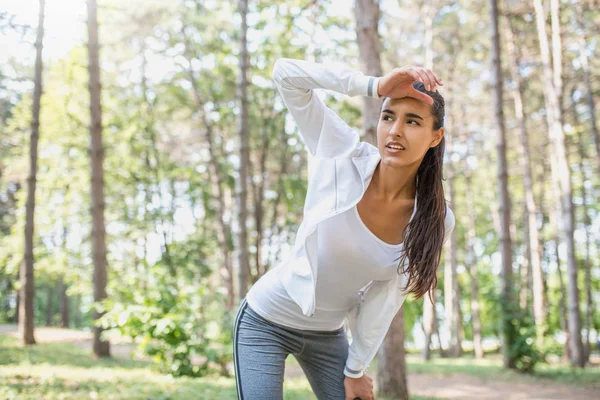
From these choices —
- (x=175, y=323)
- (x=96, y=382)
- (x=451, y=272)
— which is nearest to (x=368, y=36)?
(x=175, y=323)

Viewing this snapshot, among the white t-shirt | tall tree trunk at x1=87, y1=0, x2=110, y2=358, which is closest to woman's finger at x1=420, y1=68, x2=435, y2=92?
the white t-shirt

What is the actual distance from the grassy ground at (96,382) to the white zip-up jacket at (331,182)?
412cm

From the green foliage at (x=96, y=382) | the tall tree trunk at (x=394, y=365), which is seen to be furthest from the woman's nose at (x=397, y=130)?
the tall tree trunk at (x=394, y=365)

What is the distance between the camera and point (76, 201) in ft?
66.0

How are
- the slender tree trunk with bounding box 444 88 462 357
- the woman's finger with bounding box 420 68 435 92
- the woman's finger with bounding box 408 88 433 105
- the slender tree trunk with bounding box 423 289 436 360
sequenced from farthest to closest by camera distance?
1. the slender tree trunk with bounding box 444 88 462 357
2. the slender tree trunk with bounding box 423 289 436 360
3. the woman's finger with bounding box 408 88 433 105
4. the woman's finger with bounding box 420 68 435 92

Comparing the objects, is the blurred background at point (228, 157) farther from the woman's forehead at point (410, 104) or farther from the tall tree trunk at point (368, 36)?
the woman's forehead at point (410, 104)

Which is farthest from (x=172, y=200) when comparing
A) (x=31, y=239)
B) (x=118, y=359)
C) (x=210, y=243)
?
(x=118, y=359)

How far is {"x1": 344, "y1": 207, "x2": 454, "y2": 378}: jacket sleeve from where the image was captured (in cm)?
258

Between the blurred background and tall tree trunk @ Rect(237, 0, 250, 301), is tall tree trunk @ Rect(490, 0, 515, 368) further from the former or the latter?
tall tree trunk @ Rect(237, 0, 250, 301)

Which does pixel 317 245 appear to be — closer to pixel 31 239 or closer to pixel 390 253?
pixel 390 253

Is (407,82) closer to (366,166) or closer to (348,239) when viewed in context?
(366,166)

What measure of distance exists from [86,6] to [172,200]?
1073cm

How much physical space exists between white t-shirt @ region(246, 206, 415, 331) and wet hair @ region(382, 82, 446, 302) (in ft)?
0.26

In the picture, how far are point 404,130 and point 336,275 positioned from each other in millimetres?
686
